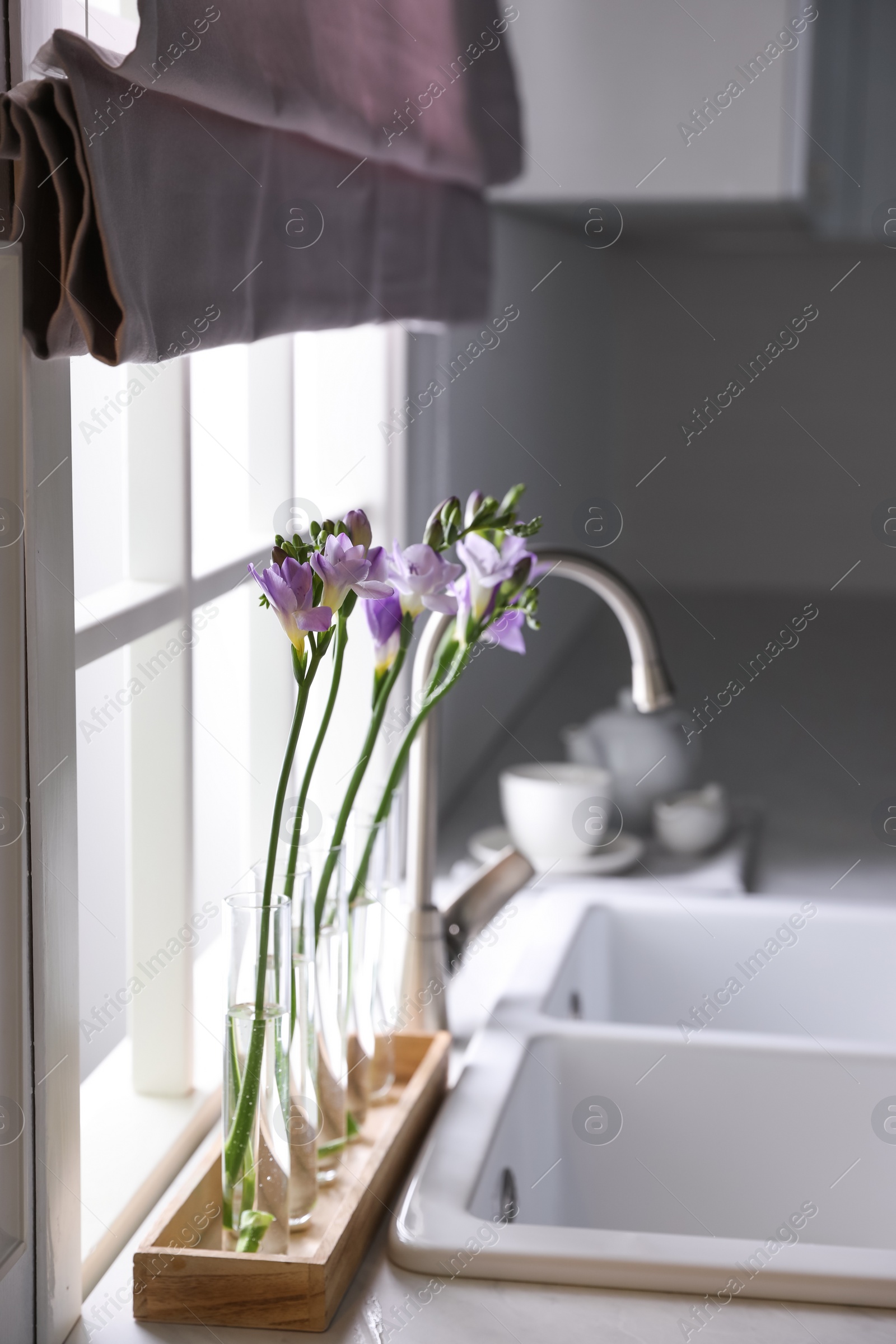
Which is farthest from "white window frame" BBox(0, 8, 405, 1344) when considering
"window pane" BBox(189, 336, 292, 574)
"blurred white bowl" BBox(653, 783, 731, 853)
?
"blurred white bowl" BBox(653, 783, 731, 853)

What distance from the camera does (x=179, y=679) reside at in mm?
815

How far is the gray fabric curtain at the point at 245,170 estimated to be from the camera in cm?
53

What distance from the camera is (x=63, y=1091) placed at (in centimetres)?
56

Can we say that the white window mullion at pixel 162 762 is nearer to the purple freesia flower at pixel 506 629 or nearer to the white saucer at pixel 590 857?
the purple freesia flower at pixel 506 629

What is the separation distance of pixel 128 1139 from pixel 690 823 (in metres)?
0.81

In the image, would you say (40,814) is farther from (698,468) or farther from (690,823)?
(698,468)

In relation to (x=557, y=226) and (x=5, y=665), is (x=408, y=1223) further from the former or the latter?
(x=557, y=226)

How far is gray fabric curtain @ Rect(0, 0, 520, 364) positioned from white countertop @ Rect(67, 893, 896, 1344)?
42 centimetres

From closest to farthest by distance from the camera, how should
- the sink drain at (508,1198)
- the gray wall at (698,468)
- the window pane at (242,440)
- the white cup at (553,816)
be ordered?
the sink drain at (508,1198), the window pane at (242,440), the white cup at (553,816), the gray wall at (698,468)

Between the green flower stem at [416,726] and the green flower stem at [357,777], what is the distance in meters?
0.03

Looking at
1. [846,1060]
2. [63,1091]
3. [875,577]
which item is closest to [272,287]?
[63,1091]

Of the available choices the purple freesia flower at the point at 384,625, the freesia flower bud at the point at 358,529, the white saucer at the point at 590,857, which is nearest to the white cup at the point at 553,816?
the white saucer at the point at 590,857

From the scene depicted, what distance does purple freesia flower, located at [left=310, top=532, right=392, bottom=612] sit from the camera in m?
0.58

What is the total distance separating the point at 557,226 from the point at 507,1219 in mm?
1689
